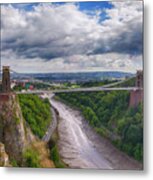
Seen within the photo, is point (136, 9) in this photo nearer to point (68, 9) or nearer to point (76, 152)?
point (68, 9)

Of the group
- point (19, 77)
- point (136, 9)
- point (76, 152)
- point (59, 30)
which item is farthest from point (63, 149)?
point (136, 9)

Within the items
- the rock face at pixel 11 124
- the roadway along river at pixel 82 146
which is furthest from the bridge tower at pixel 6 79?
the roadway along river at pixel 82 146

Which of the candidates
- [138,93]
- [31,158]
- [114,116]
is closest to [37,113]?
[31,158]

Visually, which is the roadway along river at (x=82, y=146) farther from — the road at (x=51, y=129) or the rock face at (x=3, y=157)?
the rock face at (x=3, y=157)

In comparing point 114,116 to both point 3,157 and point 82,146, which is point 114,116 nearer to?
point 82,146

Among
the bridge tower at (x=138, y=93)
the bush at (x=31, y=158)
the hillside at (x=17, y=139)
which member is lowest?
the bush at (x=31, y=158)

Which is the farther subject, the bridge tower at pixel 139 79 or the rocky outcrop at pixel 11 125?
the rocky outcrop at pixel 11 125
